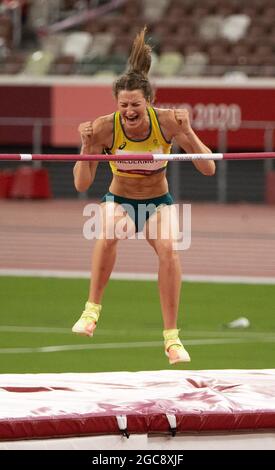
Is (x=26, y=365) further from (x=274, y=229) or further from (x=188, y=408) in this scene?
(x=274, y=229)

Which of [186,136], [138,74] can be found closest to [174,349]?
[186,136]

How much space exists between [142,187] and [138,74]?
0.64 m

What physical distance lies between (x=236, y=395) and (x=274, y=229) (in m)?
11.4

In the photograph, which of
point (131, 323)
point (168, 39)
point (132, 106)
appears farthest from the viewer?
point (168, 39)

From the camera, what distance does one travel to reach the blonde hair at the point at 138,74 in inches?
253

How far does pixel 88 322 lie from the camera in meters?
6.70

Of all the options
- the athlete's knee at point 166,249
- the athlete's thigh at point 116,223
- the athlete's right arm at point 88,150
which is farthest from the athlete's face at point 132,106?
the athlete's knee at point 166,249

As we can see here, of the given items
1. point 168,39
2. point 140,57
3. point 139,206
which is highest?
point 168,39

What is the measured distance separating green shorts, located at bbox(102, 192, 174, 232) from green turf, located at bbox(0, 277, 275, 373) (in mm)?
2148

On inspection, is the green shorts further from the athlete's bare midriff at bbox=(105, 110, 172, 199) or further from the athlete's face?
the athlete's face

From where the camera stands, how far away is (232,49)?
830 inches

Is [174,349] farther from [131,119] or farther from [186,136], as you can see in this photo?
[131,119]

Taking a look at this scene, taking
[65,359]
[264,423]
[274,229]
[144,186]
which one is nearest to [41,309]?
[65,359]

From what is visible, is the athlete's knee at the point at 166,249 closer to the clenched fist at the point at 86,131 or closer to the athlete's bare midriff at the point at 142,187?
the athlete's bare midriff at the point at 142,187
